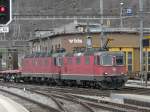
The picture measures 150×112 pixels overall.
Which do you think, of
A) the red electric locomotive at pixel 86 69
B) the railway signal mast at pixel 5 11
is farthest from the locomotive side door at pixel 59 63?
the railway signal mast at pixel 5 11

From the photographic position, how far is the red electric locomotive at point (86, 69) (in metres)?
43.0

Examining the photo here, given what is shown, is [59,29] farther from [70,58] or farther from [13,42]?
[70,58]

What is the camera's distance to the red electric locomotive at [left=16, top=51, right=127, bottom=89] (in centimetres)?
4300

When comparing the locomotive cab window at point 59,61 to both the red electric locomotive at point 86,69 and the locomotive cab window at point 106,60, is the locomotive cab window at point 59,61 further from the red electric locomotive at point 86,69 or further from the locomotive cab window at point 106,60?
the locomotive cab window at point 106,60

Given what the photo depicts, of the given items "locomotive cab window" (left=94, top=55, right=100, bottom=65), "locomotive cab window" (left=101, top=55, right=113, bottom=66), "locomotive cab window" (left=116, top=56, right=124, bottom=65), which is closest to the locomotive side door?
"locomotive cab window" (left=94, top=55, right=100, bottom=65)

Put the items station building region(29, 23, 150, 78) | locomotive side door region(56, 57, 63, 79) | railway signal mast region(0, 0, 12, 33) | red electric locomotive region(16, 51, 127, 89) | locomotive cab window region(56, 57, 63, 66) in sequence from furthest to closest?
station building region(29, 23, 150, 78), locomotive cab window region(56, 57, 63, 66), locomotive side door region(56, 57, 63, 79), red electric locomotive region(16, 51, 127, 89), railway signal mast region(0, 0, 12, 33)

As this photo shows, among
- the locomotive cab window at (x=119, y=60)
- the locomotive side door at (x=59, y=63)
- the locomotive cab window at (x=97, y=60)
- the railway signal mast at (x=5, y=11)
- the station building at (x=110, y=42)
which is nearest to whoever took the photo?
the railway signal mast at (x=5, y=11)

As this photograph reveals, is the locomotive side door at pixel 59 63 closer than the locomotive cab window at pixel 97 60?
No

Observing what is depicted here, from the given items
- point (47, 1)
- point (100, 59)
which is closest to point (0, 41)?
point (47, 1)

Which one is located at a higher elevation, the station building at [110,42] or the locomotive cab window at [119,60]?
the station building at [110,42]

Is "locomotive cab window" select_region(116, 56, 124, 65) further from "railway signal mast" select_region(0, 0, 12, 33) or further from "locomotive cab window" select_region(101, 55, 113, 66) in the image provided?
"railway signal mast" select_region(0, 0, 12, 33)

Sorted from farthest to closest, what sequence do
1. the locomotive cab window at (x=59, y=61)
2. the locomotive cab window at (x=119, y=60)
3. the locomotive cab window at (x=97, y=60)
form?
the locomotive cab window at (x=59, y=61) < the locomotive cab window at (x=119, y=60) < the locomotive cab window at (x=97, y=60)

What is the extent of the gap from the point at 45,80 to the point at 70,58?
30.1ft

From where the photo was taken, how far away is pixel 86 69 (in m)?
44.8
